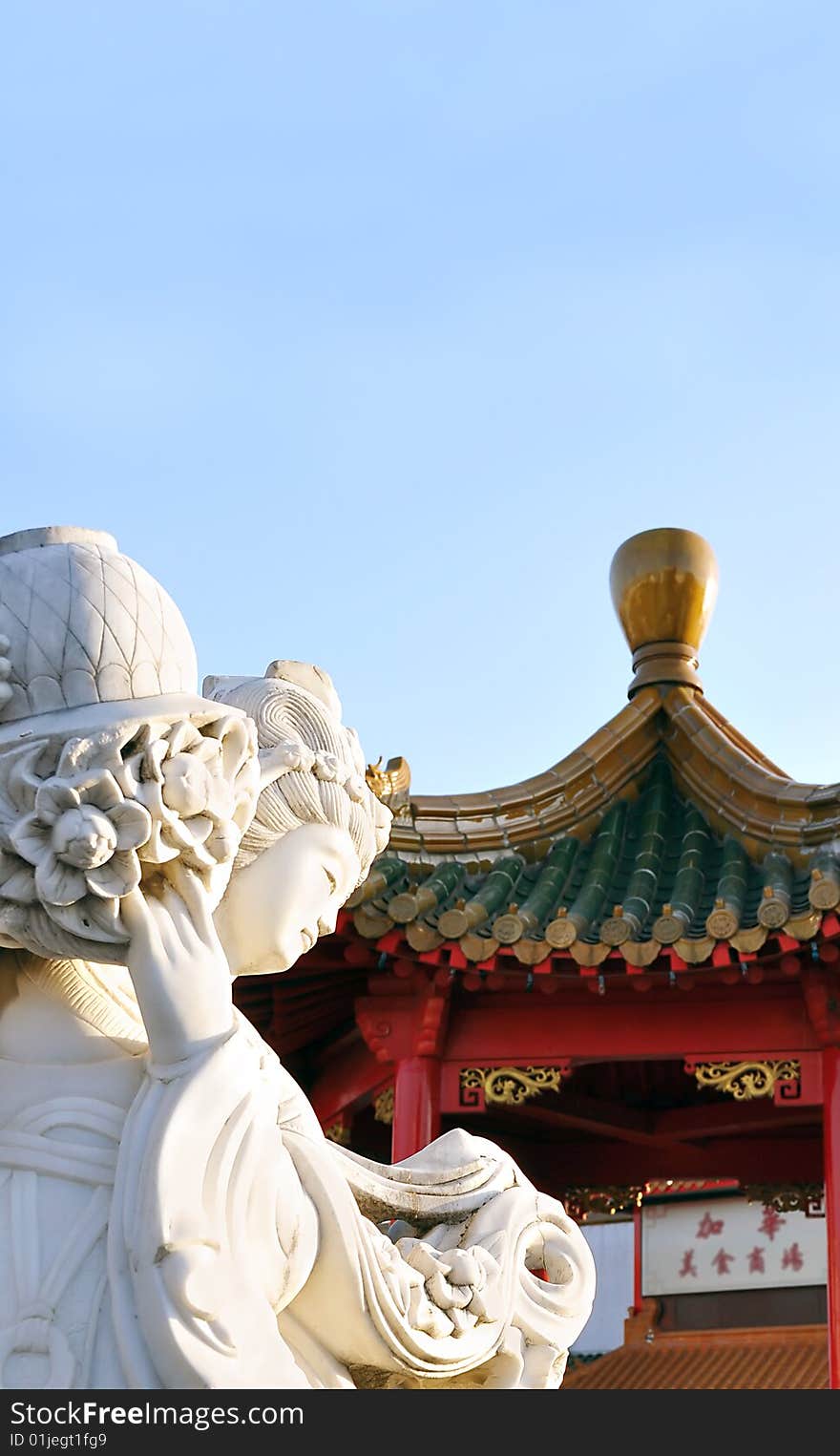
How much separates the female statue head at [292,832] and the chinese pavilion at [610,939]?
13.3 feet

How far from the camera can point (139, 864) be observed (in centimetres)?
218

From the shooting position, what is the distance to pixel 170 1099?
2.13 metres

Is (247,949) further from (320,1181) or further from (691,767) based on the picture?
(691,767)

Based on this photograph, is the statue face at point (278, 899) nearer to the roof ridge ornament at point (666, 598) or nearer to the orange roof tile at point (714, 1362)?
the roof ridge ornament at point (666, 598)

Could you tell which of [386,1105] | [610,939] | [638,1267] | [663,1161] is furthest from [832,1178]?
[638,1267]

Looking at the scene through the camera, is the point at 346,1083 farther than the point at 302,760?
Yes

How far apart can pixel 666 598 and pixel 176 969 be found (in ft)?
19.9

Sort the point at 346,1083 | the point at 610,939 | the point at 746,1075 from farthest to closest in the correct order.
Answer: the point at 346,1083
the point at 746,1075
the point at 610,939

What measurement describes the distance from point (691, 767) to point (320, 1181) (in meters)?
5.74

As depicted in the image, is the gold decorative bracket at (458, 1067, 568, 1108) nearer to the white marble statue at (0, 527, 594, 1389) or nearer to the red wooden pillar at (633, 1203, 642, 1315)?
the white marble statue at (0, 527, 594, 1389)

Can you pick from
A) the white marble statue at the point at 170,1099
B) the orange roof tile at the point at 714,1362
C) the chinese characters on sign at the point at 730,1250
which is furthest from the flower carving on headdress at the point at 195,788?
the chinese characters on sign at the point at 730,1250

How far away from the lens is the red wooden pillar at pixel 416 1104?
23.5ft

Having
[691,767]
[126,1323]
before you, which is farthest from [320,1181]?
[691,767]

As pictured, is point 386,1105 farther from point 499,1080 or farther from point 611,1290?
point 611,1290
